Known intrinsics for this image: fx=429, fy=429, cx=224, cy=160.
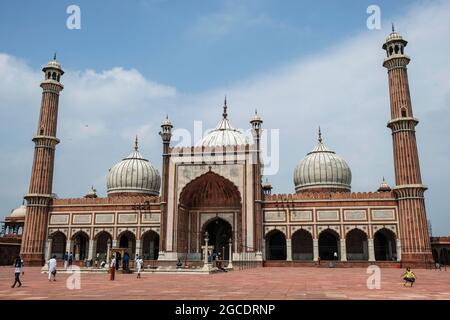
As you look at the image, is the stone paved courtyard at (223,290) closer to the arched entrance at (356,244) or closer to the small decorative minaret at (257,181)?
the small decorative minaret at (257,181)

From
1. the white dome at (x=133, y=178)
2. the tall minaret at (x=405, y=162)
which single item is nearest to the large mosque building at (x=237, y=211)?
the tall minaret at (x=405, y=162)

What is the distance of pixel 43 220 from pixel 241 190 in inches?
648

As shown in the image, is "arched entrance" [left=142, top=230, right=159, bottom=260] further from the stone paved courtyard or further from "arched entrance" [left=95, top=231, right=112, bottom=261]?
the stone paved courtyard

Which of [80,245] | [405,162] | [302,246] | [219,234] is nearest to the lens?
[405,162]

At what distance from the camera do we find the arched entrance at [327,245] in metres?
34.2

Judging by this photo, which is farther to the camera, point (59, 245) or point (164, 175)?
point (59, 245)

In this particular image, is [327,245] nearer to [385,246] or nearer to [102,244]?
[385,246]

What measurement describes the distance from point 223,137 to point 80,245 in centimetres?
1633

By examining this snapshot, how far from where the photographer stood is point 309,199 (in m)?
32.7

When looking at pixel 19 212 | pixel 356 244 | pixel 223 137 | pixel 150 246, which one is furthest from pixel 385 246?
pixel 19 212

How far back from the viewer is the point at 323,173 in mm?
38219
